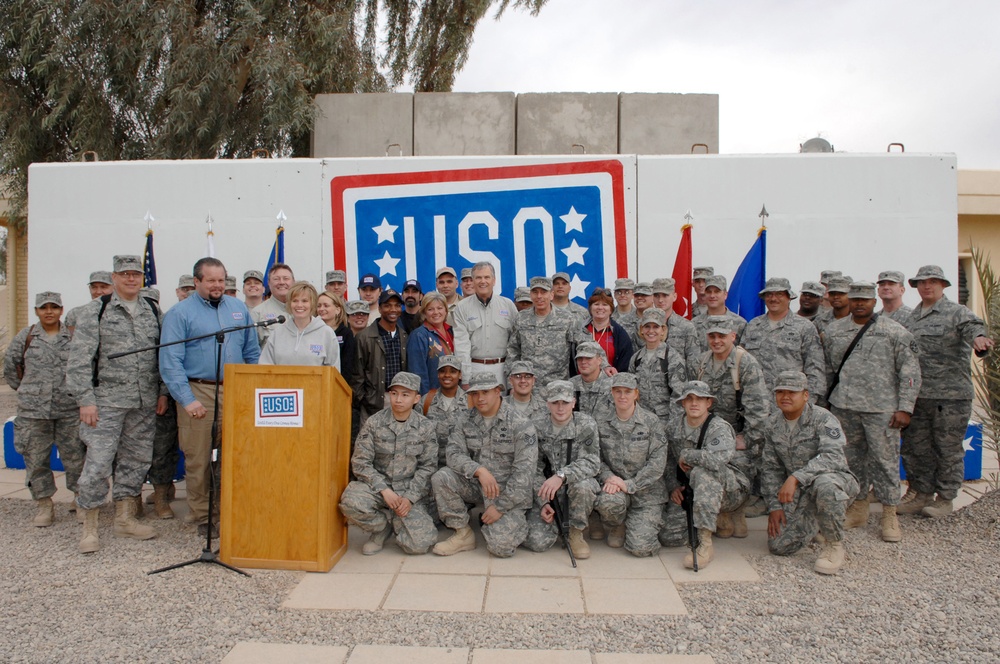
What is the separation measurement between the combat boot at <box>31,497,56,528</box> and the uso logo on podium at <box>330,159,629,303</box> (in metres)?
2.86

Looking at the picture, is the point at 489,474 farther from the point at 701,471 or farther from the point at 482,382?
the point at 701,471

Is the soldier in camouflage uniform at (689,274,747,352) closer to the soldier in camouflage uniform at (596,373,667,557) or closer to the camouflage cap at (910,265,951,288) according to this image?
the soldier in camouflage uniform at (596,373,667,557)

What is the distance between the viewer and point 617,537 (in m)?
4.45

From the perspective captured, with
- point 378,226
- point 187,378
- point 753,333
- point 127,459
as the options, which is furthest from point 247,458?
point 753,333

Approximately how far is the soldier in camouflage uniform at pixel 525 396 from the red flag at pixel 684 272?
2.19 meters

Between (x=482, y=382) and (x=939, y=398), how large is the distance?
10.5ft

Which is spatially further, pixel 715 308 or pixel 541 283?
pixel 715 308

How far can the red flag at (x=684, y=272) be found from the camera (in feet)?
20.2

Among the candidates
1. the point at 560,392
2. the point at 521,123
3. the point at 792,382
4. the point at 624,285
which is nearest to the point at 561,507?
the point at 560,392

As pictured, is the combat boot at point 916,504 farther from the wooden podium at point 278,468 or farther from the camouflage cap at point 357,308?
the camouflage cap at point 357,308

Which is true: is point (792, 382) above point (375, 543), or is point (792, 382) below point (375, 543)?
above

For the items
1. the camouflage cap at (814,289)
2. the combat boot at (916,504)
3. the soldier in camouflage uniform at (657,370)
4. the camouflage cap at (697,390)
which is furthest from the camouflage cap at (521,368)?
the combat boot at (916,504)

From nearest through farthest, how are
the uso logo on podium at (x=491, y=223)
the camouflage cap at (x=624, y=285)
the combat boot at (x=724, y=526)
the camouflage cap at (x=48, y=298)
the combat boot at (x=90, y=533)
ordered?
1. the combat boot at (x=90, y=533)
2. the combat boot at (x=724, y=526)
3. the camouflage cap at (x=48, y=298)
4. the camouflage cap at (x=624, y=285)
5. the uso logo on podium at (x=491, y=223)

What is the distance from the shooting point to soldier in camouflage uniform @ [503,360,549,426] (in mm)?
4434
